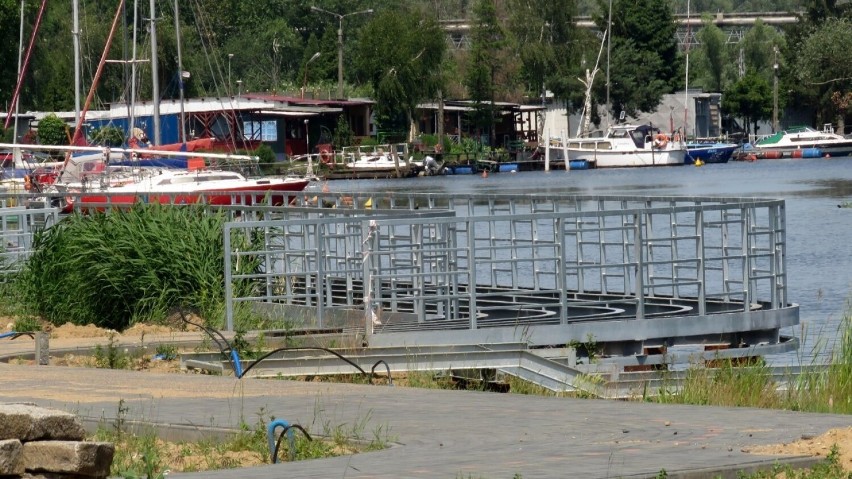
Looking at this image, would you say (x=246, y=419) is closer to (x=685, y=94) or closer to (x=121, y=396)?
(x=121, y=396)

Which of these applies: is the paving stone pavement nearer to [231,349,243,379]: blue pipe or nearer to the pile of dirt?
the pile of dirt

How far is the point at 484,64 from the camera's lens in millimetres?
116438

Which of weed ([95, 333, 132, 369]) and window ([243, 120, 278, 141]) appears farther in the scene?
window ([243, 120, 278, 141])

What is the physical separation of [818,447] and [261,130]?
93362mm

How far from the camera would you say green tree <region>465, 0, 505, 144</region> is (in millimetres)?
115312

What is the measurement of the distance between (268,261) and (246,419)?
28.3ft

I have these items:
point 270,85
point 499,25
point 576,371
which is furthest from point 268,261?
point 270,85

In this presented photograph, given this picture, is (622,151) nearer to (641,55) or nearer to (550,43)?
(550,43)

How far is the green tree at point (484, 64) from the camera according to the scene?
115 m

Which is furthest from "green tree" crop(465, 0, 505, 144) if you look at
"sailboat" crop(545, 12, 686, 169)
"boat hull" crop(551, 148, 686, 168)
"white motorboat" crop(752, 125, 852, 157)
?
"white motorboat" crop(752, 125, 852, 157)

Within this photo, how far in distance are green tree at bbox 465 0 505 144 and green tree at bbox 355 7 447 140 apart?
12.2 feet

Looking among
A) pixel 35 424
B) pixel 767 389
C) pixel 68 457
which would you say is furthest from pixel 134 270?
pixel 68 457

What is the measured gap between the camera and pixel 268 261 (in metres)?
19.5

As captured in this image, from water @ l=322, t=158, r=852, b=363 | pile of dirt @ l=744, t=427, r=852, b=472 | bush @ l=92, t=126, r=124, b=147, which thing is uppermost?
bush @ l=92, t=126, r=124, b=147
